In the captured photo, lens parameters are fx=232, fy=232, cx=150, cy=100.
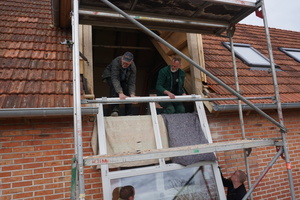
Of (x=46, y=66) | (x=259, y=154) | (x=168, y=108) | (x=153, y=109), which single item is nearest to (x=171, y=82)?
(x=168, y=108)

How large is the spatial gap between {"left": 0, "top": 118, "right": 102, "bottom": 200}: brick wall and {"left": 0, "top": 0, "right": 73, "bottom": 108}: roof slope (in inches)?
11.3

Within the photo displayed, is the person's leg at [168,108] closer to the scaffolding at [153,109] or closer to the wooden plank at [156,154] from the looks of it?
the scaffolding at [153,109]

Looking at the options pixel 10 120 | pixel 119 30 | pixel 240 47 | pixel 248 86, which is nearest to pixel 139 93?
pixel 119 30

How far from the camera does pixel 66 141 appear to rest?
3053mm

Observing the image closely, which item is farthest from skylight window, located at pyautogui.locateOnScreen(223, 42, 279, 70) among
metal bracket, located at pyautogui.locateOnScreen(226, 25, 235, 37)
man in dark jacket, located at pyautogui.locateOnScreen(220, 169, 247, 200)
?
man in dark jacket, located at pyautogui.locateOnScreen(220, 169, 247, 200)

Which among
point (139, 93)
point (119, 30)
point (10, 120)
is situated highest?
point (119, 30)

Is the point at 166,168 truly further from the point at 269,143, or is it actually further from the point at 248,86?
the point at 248,86

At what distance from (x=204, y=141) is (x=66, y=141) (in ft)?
6.44

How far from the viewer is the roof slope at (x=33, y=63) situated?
297cm

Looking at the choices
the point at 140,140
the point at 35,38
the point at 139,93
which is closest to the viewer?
the point at 140,140

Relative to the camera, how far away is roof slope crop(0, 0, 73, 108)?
2.97m

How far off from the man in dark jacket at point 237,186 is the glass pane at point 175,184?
0.26 meters

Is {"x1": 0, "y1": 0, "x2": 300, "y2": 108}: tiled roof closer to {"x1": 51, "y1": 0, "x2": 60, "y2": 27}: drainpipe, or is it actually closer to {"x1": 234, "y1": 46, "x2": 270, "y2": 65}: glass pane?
{"x1": 51, "y1": 0, "x2": 60, "y2": 27}: drainpipe

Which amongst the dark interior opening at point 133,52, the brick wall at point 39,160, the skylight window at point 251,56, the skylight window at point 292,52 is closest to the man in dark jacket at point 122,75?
the brick wall at point 39,160
